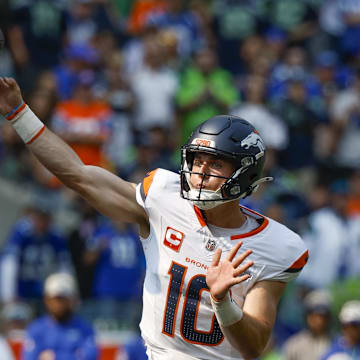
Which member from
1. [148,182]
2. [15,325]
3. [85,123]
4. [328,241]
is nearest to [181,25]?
[85,123]

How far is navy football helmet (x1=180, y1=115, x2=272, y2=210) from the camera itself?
170 inches

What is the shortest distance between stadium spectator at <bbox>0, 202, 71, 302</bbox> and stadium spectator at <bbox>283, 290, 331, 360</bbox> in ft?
8.05

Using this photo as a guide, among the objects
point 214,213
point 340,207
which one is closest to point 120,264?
point 340,207

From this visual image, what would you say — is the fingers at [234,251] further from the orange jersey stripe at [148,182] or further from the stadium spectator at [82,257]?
the stadium spectator at [82,257]

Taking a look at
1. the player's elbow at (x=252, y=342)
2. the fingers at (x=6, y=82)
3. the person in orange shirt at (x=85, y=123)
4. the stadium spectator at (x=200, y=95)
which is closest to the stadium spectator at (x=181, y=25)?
the stadium spectator at (x=200, y=95)

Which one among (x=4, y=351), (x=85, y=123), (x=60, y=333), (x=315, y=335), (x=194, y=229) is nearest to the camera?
(x=194, y=229)

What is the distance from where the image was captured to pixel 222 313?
13.2 feet

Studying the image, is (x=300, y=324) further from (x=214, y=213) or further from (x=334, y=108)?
(x=214, y=213)

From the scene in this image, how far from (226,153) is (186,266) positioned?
0.55 m

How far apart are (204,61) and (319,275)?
2.88m

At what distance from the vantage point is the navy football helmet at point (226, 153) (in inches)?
170

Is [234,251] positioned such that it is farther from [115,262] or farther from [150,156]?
[150,156]

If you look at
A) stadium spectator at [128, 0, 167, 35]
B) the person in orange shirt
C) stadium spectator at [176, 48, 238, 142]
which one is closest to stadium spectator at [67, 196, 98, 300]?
the person in orange shirt

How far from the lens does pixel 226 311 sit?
4027 millimetres
